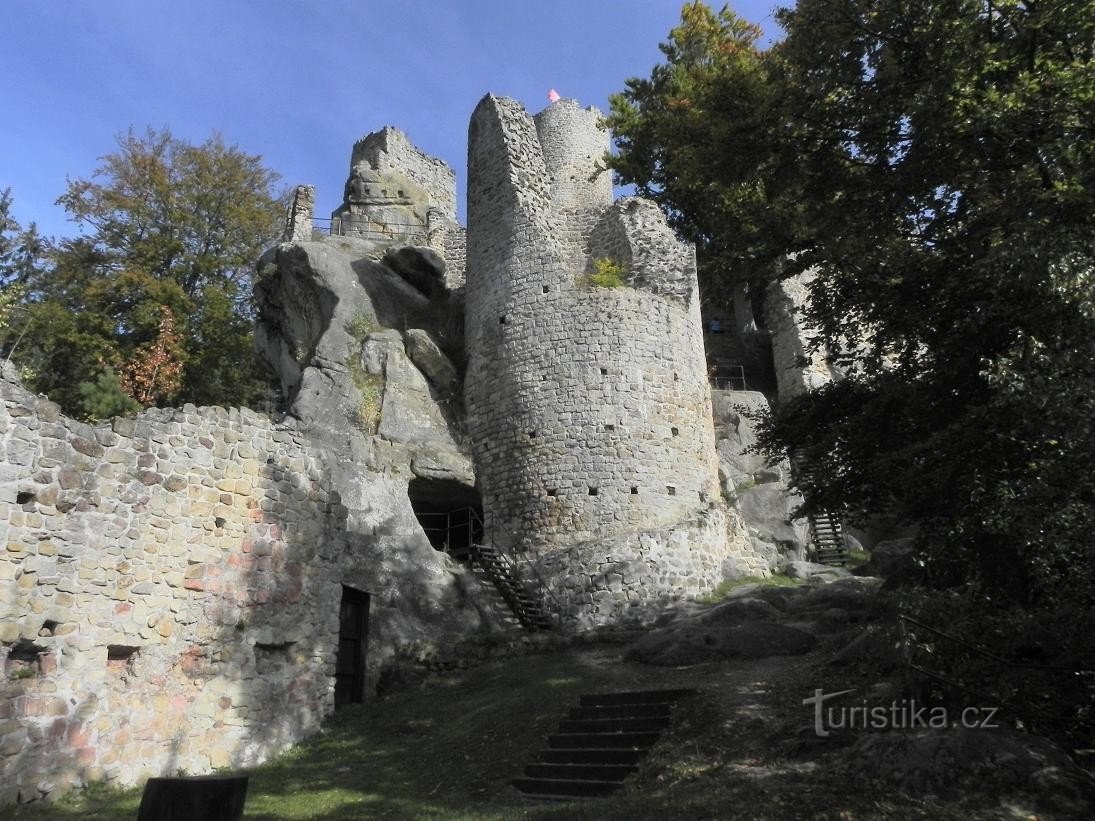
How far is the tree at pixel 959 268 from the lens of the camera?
693 centimetres

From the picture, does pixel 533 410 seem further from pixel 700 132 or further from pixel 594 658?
pixel 700 132

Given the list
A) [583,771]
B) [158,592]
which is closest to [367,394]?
[158,592]

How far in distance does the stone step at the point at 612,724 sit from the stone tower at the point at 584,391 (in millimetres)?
6707

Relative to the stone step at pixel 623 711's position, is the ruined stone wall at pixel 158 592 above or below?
above

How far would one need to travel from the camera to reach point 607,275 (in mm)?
21062

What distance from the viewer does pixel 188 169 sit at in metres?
29.5

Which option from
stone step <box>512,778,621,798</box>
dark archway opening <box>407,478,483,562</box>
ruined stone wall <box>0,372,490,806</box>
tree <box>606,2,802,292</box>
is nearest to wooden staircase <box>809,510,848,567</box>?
dark archway opening <box>407,478,483,562</box>

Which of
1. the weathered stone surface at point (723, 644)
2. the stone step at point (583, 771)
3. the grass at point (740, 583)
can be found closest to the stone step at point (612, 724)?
the stone step at point (583, 771)

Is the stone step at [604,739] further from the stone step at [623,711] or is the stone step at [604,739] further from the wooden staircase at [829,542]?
the wooden staircase at [829,542]

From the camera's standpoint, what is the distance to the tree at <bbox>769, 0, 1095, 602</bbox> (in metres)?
6.93

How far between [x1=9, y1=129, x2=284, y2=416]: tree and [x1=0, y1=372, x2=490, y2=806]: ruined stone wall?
50.3ft

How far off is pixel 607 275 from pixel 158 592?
14810 millimetres

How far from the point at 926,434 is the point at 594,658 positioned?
7257 mm

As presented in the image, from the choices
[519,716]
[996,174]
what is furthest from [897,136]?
[519,716]
